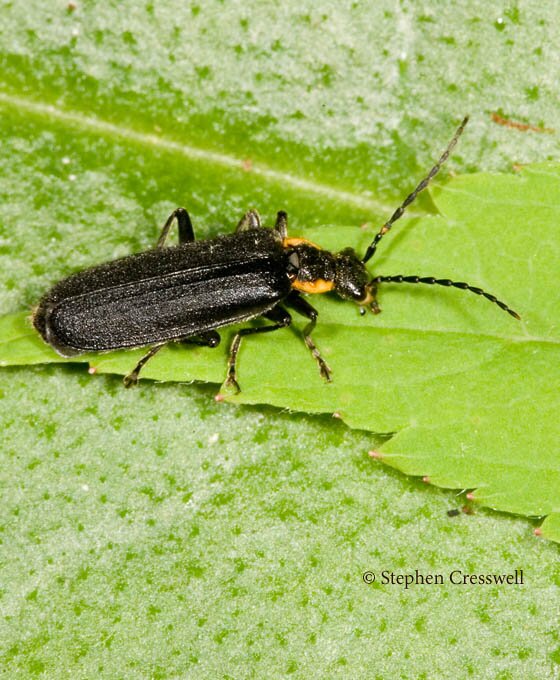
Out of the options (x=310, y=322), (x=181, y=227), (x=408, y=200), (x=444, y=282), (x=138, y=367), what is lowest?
(x=138, y=367)

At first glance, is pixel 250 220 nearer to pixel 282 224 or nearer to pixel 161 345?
pixel 282 224

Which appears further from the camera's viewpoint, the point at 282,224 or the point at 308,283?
the point at 282,224

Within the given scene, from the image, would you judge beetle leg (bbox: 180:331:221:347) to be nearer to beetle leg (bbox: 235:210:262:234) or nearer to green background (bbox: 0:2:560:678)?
green background (bbox: 0:2:560:678)

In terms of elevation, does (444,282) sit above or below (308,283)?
above

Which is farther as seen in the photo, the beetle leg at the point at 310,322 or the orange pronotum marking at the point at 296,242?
the orange pronotum marking at the point at 296,242

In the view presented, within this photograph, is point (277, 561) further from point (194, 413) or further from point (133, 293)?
point (133, 293)

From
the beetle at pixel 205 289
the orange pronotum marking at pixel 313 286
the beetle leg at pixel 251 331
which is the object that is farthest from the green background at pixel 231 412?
the orange pronotum marking at pixel 313 286

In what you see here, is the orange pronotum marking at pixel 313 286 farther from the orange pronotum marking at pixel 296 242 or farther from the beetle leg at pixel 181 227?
the beetle leg at pixel 181 227

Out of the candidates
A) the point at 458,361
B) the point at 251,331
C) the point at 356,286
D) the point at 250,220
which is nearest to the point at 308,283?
the point at 356,286
